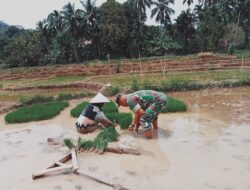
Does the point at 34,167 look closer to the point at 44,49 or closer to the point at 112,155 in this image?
the point at 112,155

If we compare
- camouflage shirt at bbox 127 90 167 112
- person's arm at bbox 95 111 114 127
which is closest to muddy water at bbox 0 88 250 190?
person's arm at bbox 95 111 114 127

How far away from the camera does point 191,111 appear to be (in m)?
10.3

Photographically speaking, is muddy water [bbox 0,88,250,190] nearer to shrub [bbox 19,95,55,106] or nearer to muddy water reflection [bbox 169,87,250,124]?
muddy water reflection [bbox 169,87,250,124]

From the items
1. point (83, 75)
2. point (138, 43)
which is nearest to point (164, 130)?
point (83, 75)

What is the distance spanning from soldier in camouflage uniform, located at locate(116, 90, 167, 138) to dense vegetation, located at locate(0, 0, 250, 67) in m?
23.9

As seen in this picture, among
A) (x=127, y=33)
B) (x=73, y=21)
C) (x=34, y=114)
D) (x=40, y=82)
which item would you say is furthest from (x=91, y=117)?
(x=73, y=21)

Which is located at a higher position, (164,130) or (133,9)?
(133,9)

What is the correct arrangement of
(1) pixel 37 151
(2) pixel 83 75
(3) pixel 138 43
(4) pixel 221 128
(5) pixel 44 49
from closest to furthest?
(1) pixel 37 151 → (4) pixel 221 128 → (2) pixel 83 75 → (3) pixel 138 43 → (5) pixel 44 49

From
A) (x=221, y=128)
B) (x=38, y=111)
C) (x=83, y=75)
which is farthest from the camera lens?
(x=83, y=75)

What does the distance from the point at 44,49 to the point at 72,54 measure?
2.83 m

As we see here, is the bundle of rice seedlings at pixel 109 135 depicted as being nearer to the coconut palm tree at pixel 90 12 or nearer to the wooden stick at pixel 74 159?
the wooden stick at pixel 74 159

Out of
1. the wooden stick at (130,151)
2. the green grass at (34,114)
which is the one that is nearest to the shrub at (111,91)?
the green grass at (34,114)

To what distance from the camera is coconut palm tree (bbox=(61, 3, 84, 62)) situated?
33594 mm

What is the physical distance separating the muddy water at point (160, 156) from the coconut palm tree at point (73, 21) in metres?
24.5
